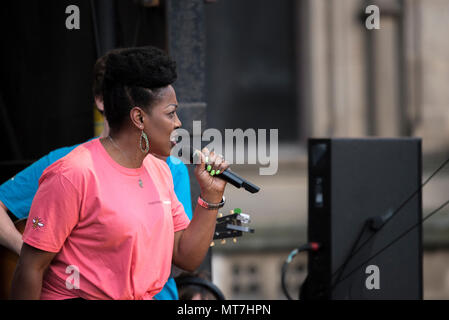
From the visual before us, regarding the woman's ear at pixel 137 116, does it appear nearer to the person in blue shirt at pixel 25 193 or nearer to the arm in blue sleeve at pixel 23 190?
the person in blue shirt at pixel 25 193

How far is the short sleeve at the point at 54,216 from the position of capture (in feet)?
6.45

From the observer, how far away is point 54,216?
197 centimetres

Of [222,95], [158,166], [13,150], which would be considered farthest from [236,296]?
[158,166]

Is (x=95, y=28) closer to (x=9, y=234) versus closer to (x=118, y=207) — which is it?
(x=9, y=234)

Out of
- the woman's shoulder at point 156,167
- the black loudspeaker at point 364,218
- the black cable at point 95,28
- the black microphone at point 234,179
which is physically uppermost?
the black cable at point 95,28

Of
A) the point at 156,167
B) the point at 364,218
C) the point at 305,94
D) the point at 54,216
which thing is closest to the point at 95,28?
the point at 156,167

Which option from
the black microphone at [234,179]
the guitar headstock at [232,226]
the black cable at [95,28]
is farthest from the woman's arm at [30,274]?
the black cable at [95,28]

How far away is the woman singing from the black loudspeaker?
1.38 m

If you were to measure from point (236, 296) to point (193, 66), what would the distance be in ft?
12.8

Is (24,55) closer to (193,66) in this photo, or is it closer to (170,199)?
(193,66)

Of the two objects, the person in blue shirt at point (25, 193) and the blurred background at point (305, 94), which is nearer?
the person in blue shirt at point (25, 193)

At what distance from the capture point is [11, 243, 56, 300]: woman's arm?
1.97m

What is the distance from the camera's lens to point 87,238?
203 cm

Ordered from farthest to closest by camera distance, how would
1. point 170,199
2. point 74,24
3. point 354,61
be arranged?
point 354,61 < point 74,24 < point 170,199
